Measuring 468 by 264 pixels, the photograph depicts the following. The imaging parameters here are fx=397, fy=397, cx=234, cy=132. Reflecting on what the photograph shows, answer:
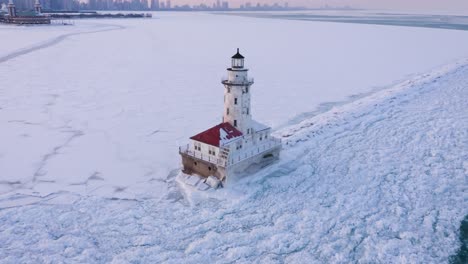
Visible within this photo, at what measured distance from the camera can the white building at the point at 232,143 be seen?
1602 centimetres

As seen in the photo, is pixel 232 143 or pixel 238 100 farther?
pixel 238 100

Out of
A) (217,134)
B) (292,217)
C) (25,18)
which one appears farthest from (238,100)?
(25,18)

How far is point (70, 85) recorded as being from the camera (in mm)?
34938

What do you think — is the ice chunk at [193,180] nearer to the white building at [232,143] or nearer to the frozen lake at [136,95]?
the white building at [232,143]

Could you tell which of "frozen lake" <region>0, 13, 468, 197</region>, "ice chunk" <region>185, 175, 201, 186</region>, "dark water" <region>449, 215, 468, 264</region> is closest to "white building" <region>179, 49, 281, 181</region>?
"ice chunk" <region>185, 175, 201, 186</region>

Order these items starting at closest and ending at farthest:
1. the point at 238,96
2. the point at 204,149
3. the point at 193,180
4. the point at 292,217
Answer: the point at 292,217 < the point at 193,180 < the point at 204,149 < the point at 238,96

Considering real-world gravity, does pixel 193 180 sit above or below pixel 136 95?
below

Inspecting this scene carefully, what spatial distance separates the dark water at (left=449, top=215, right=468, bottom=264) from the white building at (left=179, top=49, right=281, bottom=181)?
7.94 meters

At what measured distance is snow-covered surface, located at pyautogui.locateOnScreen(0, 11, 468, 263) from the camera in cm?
1238

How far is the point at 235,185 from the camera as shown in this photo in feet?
52.7

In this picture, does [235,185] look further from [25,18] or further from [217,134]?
[25,18]

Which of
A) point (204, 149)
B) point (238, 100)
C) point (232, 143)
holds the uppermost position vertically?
point (238, 100)

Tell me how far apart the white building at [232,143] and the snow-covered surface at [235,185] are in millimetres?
913

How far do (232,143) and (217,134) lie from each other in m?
0.72
